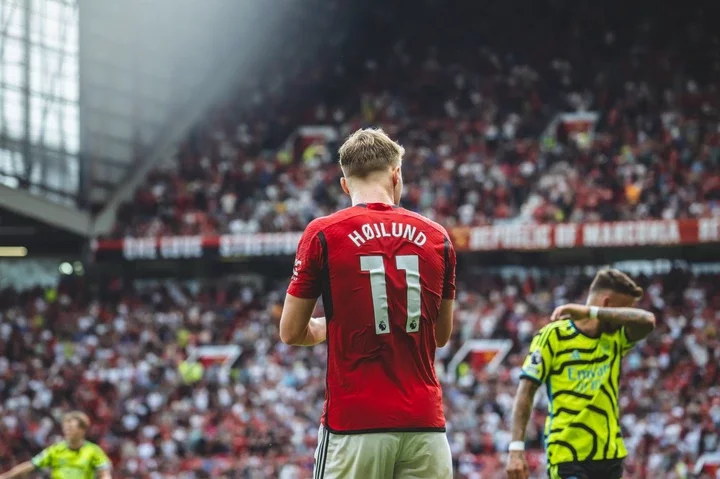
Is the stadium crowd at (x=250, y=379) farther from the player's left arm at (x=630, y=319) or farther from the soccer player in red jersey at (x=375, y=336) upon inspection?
the soccer player in red jersey at (x=375, y=336)

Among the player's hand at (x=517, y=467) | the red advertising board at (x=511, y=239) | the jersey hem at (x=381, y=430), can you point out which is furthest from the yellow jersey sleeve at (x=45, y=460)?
the red advertising board at (x=511, y=239)

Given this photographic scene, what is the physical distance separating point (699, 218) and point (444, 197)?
20.7ft

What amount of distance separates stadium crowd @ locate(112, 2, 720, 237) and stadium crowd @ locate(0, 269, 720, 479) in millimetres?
1944

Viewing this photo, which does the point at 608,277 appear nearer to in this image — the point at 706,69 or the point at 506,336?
the point at 506,336

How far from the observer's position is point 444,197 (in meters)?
26.4

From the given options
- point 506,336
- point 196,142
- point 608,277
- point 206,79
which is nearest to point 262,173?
point 196,142

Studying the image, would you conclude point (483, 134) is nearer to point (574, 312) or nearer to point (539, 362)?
point (539, 362)

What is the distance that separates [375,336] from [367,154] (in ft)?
2.20

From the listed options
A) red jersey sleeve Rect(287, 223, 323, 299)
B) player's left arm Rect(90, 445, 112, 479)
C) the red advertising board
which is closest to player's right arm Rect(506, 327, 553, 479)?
red jersey sleeve Rect(287, 223, 323, 299)

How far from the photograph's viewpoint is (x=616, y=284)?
619 cm

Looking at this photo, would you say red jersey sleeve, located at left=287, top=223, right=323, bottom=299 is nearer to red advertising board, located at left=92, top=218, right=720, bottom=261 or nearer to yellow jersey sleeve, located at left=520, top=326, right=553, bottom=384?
yellow jersey sleeve, located at left=520, top=326, right=553, bottom=384

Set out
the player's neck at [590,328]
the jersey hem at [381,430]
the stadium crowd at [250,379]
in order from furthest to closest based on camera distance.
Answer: the stadium crowd at [250,379] → the player's neck at [590,328] → the jersey hem at [381,430]

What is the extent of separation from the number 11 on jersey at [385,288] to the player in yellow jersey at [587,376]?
2477mm

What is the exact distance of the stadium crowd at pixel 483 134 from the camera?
82.4 ft
